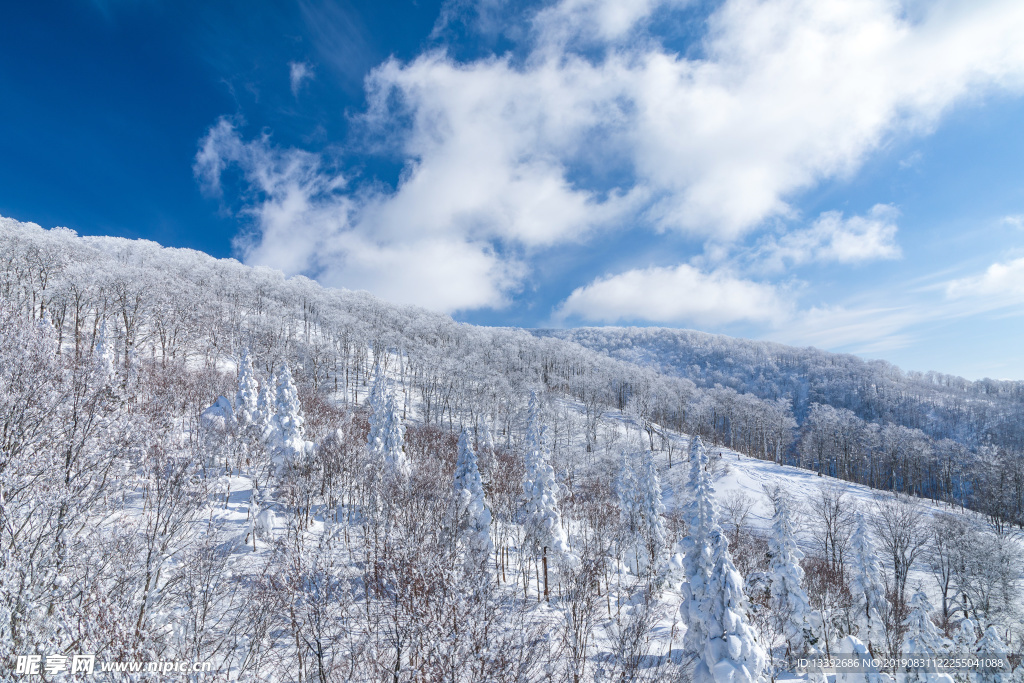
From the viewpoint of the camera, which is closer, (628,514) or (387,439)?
(628,514)

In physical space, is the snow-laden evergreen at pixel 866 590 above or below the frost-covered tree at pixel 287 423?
below

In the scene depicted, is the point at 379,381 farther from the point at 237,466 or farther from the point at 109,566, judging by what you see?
the point at 109,566

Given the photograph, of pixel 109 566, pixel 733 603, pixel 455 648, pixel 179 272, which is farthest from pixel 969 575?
pixel 179 272

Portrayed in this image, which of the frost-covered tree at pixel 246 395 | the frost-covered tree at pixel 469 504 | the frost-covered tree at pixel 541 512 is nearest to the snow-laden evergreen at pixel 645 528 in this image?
the frost-covered tree at pixel 541 512

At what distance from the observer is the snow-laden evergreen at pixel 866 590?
27.8 m

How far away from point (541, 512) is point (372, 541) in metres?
12.7

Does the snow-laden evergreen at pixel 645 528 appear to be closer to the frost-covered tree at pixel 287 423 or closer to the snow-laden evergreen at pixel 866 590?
the snow-laden evergreen at pixel 866 590

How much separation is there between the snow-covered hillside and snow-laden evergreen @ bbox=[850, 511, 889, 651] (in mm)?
215

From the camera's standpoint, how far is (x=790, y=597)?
2639 centimetres

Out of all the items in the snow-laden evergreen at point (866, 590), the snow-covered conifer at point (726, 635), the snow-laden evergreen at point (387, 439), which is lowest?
the snow-laden evergreen at point (866, 590)

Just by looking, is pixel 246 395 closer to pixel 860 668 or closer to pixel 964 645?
pixel 860 668

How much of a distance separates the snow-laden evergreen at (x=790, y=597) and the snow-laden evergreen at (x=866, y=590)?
17.0ft

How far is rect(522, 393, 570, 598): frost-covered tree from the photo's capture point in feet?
99.3

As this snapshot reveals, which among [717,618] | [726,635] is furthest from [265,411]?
[726,635]
